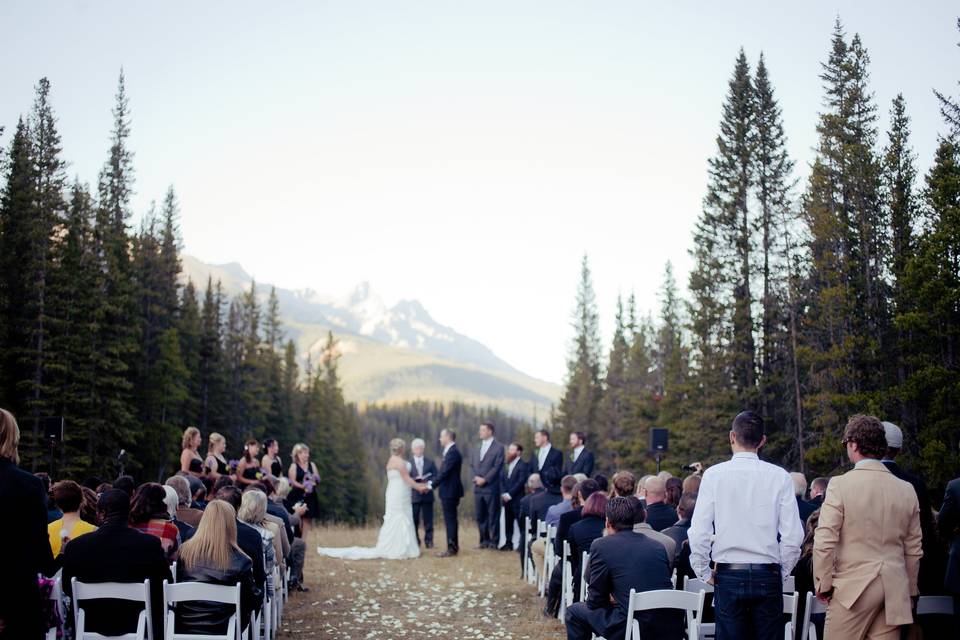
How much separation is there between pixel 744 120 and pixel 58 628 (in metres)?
36.1

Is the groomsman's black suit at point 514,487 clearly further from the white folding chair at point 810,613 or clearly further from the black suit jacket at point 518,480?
the white folding chair at point 810,613

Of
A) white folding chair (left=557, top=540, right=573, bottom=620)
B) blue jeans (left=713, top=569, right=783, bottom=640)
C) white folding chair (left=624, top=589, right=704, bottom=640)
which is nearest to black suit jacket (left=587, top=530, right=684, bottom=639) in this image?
white folding chair (left=624, top=589, right=704, bottom=640)

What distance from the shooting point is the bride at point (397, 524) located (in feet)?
50.5

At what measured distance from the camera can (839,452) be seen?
2686 cm

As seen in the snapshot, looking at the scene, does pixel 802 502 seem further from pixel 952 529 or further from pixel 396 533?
pixel 396 533

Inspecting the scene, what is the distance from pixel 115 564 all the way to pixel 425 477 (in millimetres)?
10659

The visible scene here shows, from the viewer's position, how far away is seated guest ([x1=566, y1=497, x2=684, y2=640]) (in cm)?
568

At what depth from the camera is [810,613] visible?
5.96 metres

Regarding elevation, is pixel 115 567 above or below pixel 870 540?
below

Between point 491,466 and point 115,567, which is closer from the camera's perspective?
point 115,567

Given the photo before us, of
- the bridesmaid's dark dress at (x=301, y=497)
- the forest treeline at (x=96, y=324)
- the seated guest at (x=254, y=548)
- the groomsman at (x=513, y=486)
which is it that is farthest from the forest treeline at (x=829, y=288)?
the forest treeline at (x=96, y=324)

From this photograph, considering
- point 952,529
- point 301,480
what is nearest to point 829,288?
point 301,480

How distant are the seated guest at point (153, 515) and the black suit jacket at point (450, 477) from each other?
9011 millimetres

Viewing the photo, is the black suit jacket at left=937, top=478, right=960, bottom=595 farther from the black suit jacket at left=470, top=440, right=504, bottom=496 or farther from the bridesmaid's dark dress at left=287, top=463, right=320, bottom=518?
the black suit jacket at left=470, top=440, right=504, bottom=496
